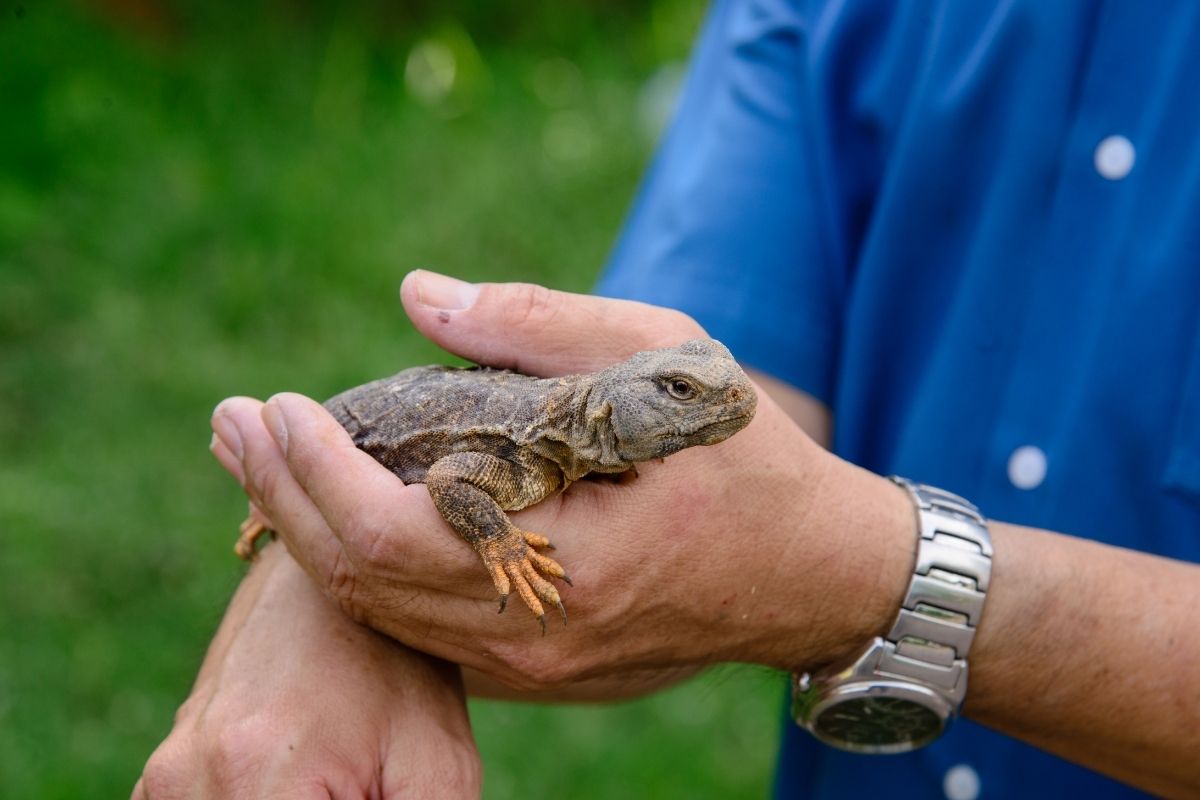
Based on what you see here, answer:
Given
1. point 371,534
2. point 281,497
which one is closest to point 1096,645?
point 371,534

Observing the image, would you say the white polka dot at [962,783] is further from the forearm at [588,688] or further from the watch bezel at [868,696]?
the forearm at [588,688]

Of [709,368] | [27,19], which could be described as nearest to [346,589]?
[709,368]

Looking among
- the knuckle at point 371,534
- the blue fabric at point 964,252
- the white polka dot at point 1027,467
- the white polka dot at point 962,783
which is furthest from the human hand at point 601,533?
the white polka dot at point 962,783

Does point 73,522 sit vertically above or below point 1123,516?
below

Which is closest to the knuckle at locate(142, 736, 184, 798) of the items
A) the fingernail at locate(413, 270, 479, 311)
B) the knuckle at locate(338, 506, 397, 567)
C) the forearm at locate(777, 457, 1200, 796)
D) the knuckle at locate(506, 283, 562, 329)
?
the knuckle at locate(338, 506, 397, 567)

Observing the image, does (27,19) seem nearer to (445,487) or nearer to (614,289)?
(614,289)
